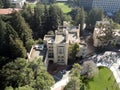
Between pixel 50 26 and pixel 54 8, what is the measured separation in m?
5.20

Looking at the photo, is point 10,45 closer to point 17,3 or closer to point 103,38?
point 103,38

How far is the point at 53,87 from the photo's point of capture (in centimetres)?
4491

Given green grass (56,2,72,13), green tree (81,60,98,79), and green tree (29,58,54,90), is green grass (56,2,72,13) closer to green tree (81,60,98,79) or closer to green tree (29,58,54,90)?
green tree (81,60,98,79)

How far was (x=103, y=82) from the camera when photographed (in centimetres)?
4659

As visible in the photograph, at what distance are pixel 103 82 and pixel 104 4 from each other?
156 ft

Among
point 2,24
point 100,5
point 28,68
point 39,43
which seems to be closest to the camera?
point 28,68

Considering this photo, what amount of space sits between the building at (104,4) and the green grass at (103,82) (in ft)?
139

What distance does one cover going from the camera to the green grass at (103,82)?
148ft

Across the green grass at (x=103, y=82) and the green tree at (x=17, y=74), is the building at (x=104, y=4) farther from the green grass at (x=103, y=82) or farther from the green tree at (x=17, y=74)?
Answer: the green tree at (x=17, y=74)

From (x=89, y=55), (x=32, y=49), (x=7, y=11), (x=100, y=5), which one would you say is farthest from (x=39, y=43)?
(x=100, y=5)

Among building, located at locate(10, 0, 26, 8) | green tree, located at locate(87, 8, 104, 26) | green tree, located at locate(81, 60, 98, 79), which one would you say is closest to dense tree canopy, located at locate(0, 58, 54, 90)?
green tree, located at locate(81, 60, 98, 79)

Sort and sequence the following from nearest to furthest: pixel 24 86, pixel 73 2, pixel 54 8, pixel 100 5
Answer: pixel 24 86 < pixel 54 8 < pixel 100 5 < pixel 73 2

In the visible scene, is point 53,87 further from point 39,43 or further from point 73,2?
point 73,2

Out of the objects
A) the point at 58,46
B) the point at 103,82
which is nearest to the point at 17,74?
the point at 58,46
